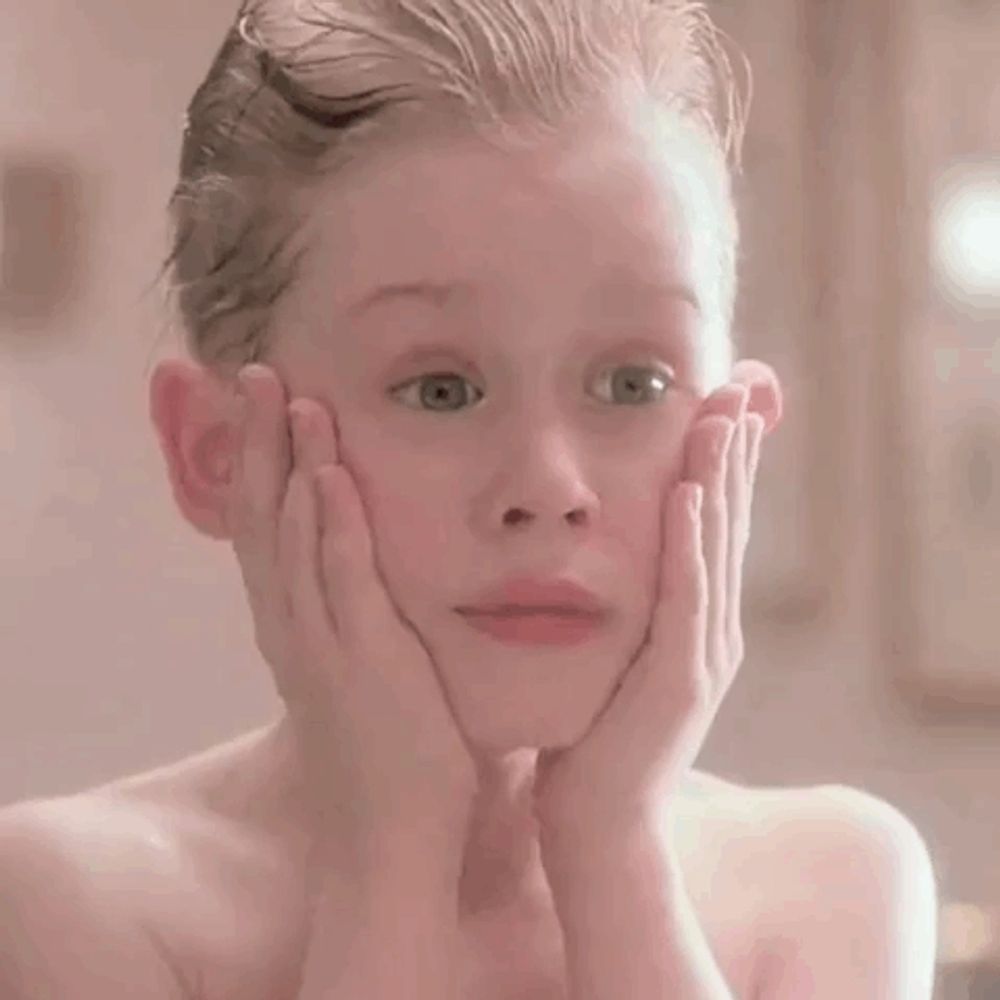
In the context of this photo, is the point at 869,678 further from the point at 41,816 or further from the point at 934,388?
the point at 41,816

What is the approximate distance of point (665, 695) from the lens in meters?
0.66

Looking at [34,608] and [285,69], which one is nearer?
[285,69]

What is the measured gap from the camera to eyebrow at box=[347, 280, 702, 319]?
64 centimetres

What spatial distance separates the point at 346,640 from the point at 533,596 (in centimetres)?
6

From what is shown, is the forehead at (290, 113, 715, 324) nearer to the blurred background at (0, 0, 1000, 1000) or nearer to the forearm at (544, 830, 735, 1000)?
the forearm at (544, 830, 735, 1000)

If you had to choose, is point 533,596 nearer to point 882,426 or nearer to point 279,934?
point 279,934

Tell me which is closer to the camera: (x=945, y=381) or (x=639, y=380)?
(x=639, y=380)

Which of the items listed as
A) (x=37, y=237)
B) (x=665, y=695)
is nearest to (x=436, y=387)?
(x=665, y=695)

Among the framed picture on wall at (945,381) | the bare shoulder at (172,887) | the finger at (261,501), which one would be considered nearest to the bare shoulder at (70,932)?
the bare shoulder at (172,887)

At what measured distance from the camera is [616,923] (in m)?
0.65

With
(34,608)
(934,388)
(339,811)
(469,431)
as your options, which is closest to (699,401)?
(469,431)

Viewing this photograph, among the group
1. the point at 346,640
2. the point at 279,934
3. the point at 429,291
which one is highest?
the point at 429,291

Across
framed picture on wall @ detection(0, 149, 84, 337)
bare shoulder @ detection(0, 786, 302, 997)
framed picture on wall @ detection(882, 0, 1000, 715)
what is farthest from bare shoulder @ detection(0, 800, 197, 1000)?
framed picture on wall @ detection(882, 0, 1000, 715)

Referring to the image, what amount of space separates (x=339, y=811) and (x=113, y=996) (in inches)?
4.0
